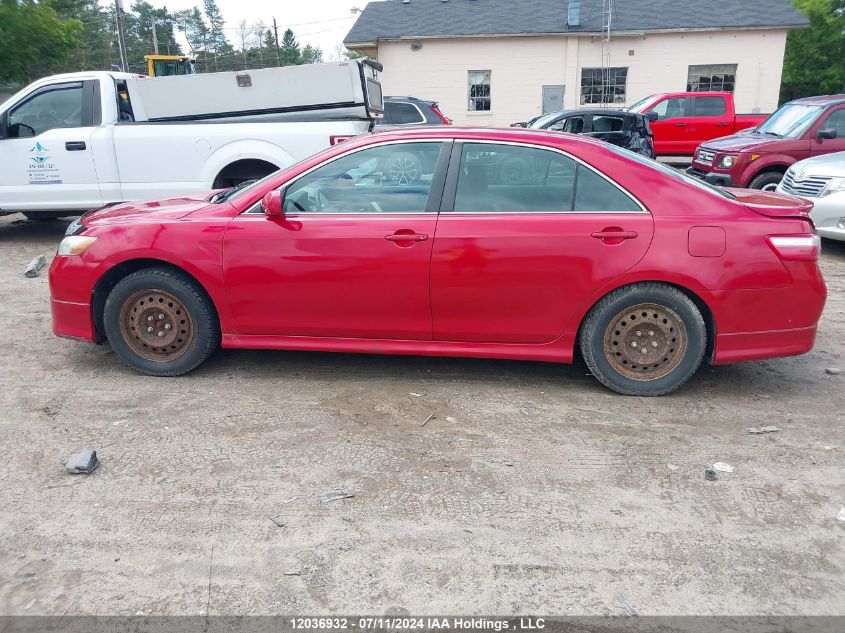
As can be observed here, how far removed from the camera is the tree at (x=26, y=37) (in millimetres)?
17484

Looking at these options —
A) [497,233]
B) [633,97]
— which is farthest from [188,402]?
[633,97]

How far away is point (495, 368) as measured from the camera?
4797 millimetres

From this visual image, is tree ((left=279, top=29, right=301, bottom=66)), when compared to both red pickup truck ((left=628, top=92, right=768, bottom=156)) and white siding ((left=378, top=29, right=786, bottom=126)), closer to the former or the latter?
white siding ((left=378, top=29, right=786, bottom=126))

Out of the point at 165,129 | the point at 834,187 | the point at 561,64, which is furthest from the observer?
the point at 561,64

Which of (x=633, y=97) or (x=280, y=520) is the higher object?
(x=633, y=97)

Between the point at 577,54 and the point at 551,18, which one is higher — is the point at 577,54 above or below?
below

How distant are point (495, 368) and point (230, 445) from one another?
1.95 m

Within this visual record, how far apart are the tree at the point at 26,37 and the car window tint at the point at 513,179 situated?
18.2m

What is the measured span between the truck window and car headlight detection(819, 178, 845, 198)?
9.18 metres

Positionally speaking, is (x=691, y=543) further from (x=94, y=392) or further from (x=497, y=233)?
(x=94, y=392)

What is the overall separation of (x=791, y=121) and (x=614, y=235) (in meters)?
8.87

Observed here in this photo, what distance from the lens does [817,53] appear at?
31328mm

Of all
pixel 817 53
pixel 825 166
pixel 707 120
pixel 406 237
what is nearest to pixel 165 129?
pixel 406 237

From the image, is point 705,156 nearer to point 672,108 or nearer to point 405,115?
point 405,115
